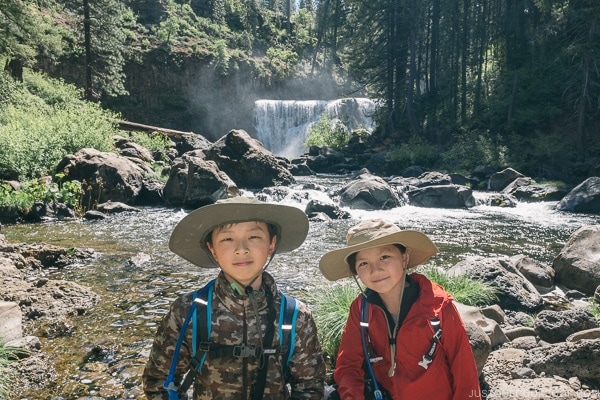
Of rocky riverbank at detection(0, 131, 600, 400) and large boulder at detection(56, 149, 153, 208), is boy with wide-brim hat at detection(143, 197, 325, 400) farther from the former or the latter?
large boulder at detection(56, 149, 153, 208)

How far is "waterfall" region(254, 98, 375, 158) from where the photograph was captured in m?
41.4

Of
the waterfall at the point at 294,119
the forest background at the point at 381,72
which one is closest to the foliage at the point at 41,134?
the forest background at the point at 381,72

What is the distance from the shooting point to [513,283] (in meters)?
6.55

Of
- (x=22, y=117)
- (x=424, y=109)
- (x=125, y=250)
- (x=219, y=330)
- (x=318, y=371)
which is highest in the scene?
(x=424, y=109)

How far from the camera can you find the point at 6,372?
13.3ft

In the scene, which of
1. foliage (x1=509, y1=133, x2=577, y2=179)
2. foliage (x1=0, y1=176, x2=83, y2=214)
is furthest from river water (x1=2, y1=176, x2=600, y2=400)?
foliage (x1=509, y1=133, x2=577, y2=179)

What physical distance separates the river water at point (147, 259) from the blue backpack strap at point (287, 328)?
8.51 feet

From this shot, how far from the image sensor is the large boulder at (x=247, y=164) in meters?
20.9

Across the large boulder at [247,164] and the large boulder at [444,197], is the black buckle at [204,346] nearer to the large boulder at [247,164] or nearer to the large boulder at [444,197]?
the large boulder at [444,197]

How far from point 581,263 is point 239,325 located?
7270mm

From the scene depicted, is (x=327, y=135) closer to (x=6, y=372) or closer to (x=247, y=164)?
(x=247, y=164)

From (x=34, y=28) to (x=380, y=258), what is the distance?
2508 cm

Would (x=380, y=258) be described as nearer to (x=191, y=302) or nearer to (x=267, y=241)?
(x=267, y=241)

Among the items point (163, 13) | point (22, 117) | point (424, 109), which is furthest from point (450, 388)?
point (163, 13)
